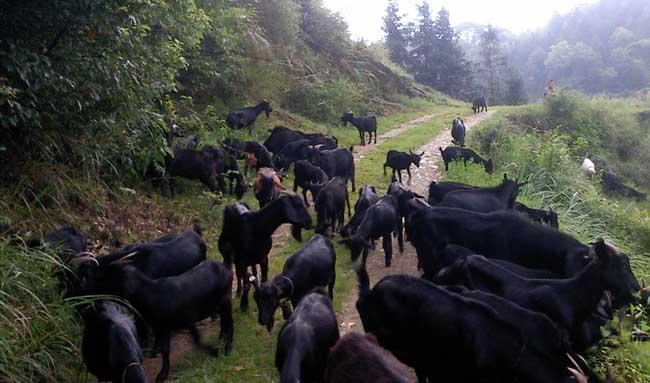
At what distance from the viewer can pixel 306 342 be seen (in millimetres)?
4859

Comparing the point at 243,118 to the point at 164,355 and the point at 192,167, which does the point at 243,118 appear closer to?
the point at 192,167

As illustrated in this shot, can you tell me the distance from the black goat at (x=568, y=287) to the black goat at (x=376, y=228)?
7.14 feet

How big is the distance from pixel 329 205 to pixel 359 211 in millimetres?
542

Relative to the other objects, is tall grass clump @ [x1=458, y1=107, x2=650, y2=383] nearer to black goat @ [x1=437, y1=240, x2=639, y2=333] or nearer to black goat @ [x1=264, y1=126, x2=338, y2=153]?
black goat @ [x1=437, y1=240, x2=639, y2=333]

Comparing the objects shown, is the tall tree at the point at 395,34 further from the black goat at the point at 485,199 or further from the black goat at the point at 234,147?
the black goat at the point at 485,199

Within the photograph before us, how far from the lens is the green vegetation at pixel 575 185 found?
5898 mm

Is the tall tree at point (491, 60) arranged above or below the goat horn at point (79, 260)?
above

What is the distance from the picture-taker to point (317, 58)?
29.0 meters

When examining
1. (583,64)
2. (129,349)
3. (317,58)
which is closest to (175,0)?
(129,349)

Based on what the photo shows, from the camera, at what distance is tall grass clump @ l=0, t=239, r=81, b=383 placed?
4930 mm

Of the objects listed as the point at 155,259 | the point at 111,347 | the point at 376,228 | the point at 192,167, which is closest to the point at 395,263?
the point at 376,228

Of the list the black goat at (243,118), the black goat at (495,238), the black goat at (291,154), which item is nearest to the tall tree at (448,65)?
the black goat at (243,118)

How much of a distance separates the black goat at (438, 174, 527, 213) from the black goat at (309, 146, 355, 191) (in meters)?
3.67

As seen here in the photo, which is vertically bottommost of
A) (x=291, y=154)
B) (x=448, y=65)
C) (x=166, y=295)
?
(x=166, y=295)
